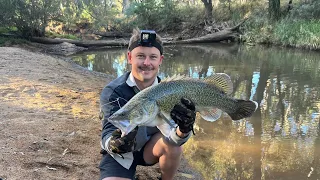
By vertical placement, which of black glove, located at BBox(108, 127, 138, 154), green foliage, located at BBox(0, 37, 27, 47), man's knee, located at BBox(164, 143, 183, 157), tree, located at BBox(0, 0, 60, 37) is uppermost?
tree, located at BBox(0, 0, 60, 37)

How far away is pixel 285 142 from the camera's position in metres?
5.13

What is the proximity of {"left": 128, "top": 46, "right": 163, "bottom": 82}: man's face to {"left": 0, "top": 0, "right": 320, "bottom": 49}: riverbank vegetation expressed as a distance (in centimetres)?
1564

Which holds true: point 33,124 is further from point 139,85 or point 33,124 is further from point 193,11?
point 193,11

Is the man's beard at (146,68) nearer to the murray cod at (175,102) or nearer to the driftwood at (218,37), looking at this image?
the murray cod at (175,102)

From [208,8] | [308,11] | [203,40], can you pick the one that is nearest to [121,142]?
[308,11]

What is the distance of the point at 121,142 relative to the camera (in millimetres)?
2557

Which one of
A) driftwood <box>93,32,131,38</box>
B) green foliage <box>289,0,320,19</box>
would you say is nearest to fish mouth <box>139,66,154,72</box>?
green foliage <box>289,0,320,19</box>

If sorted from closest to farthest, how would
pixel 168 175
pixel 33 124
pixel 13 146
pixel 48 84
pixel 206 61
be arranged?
pixel 168 175 → pixel 13 146 → pixel 33 124 → pixel 48 84 → pixel 206 61

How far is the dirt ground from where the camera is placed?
350 cm

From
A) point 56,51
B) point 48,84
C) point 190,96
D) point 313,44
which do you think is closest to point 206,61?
point 313,44

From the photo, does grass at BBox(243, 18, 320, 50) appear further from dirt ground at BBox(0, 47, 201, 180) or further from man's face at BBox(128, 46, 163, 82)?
man's face at BBox(128, 46, 163, 82)

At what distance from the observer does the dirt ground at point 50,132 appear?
3498mm

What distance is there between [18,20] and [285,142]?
19.2m

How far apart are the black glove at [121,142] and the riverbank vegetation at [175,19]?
52.9 feet
